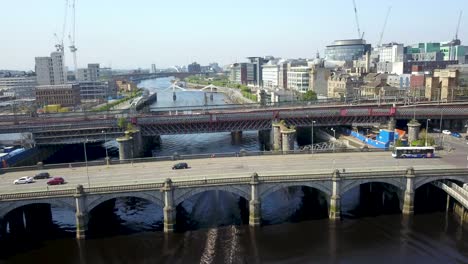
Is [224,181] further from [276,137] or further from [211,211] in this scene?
[276,137]

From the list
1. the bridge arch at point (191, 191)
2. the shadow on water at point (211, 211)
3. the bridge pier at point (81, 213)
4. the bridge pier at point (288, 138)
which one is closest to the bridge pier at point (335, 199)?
the bridge arch at point (191, 191)

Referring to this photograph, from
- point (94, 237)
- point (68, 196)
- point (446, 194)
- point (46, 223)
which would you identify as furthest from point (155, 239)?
point (446, 194)

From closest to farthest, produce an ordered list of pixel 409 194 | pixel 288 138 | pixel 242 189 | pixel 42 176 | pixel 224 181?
pixel 224 181, pixel 242 189, pixel 409 194, pixel 42 176, pixel 288 138

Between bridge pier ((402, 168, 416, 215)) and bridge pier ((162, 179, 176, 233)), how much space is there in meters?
38.0

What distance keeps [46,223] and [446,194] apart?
229 ft

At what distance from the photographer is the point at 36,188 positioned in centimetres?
6406

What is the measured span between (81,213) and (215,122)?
61.4 meters

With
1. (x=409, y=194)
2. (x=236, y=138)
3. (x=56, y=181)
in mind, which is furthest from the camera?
(x=236, y=138)

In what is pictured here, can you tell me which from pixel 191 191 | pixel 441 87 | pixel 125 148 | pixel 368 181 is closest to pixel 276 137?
pixel 125 148

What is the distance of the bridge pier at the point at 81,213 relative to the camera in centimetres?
5966

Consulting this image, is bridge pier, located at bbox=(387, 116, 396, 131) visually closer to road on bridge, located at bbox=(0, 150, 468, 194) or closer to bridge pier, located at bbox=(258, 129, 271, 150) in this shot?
road on bridge, located at bbox=(0, 150, 468, 194)

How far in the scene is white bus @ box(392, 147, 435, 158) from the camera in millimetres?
78375

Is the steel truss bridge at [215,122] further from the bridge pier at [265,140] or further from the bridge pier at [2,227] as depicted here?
the bridge pier at [2,227]

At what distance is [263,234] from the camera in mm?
62125
